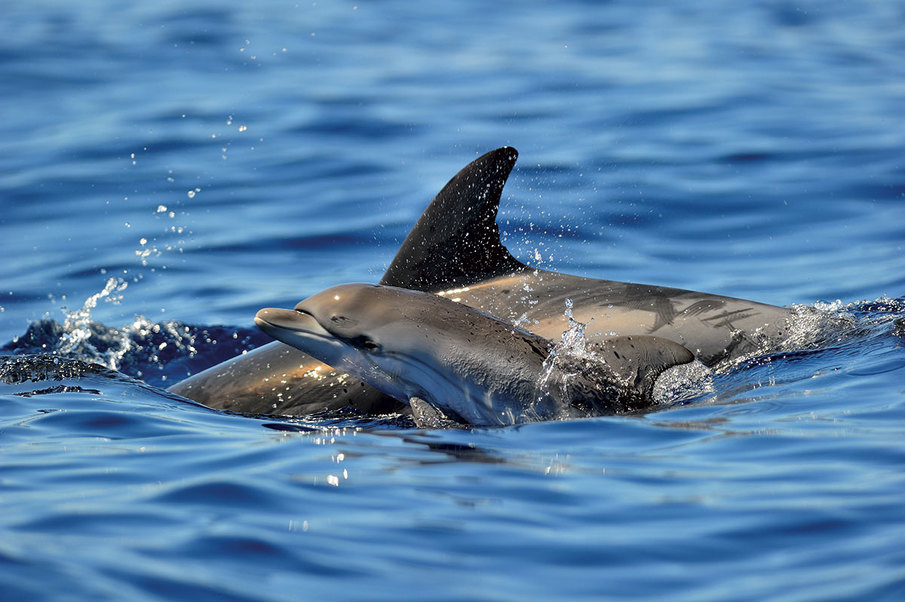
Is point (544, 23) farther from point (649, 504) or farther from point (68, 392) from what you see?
point (649, 504)

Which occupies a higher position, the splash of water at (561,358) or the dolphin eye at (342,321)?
the dolphin eye at (342,321)

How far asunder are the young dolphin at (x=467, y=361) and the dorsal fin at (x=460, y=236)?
0.89m

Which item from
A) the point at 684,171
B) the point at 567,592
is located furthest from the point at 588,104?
the point at 567,592

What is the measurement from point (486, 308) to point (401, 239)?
17.0 feet

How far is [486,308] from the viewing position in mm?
7973

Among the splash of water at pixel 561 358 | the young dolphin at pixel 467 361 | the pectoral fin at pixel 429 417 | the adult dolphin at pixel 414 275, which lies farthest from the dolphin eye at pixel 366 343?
the splash of water at pixel 561 358

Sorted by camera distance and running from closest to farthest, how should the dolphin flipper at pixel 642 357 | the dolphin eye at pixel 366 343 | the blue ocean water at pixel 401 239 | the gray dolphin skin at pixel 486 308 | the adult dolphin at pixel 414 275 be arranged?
the blue ocean water at pixel 401 239 < the dolphin flipper at pixel 642 357 < the dolphin eye at pixel 366 343 < the gray dolphin skin at pixel 486 308 < the adult dolphin at pixel 414 275

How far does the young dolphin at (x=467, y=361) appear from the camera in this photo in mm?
6766

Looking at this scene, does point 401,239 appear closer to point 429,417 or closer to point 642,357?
point 429,417

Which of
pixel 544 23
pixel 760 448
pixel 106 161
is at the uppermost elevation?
pixel 544 23

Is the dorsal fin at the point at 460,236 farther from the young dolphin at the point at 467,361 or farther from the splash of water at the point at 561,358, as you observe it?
the splash of water at the point at 561,358

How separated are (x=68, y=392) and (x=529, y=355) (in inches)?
125

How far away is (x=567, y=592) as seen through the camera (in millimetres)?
4422

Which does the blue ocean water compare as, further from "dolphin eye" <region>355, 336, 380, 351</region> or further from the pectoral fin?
"dolphin eye" <region>355, 336, 380, 351</region>
